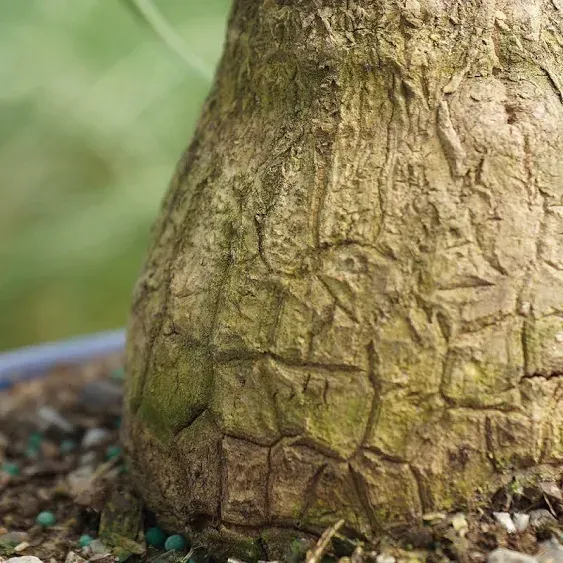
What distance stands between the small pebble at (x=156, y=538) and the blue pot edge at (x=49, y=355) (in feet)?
3.23

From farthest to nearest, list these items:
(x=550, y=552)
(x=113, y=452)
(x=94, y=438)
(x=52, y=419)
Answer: (x=52, y=419), (x=94, y=438), (x=113, y=452), (x=550, y=552)

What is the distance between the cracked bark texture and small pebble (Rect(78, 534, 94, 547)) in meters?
0.16

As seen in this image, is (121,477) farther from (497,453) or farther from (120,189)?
(120,189)

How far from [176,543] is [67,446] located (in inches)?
23.8

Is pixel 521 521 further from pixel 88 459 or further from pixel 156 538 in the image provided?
pixel 88 459

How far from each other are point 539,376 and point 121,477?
2.40ft

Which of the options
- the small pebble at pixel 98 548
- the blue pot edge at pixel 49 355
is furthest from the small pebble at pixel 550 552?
the blue pot edge at pixel 49 355

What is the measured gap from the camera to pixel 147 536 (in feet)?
3.82

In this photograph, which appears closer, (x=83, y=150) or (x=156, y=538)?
(x=156, y=538)

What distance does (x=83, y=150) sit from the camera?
2.82m

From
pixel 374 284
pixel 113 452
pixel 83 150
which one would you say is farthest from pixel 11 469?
pixel 83 150

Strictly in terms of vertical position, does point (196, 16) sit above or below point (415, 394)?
above

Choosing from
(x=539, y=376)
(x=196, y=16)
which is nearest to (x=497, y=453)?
(x=539, y=376)

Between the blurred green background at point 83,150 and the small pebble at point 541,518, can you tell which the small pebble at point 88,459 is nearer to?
the small pebble at point 541,518
